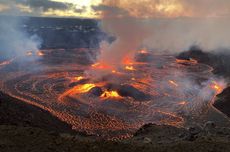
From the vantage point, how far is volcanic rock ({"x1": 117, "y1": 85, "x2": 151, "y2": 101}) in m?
57.8

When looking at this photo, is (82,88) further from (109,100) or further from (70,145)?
(70,145)

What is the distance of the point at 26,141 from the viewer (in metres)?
20.2

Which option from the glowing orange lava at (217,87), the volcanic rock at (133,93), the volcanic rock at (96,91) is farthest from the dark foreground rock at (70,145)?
the glowing orange lava at (217,87)

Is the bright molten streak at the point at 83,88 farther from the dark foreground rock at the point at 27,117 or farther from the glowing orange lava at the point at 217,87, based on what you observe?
the glowing orange lava at the point at 217,87

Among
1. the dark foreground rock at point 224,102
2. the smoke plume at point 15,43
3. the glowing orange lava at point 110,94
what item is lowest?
the smoke plume at point 15,43

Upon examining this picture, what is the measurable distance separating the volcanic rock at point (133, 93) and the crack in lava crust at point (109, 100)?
0.88 meters

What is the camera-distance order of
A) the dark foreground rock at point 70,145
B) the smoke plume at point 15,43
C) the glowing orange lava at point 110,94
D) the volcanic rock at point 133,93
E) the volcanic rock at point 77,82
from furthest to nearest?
the smoke plume at point 15,43, the volcanic rock at point 77,82, the volcanic rock at point 133,93, the glowing orange lava at point 110,94, the dark foreground rock at point 70,145

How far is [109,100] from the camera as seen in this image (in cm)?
5475

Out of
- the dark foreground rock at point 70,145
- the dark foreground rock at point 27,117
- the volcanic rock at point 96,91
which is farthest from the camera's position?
the volcanic rock at point 96,91

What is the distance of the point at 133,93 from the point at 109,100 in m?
6.17

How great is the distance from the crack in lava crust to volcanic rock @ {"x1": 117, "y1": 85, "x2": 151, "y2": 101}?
0.88 m

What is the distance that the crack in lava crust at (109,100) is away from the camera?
4550 centimetres

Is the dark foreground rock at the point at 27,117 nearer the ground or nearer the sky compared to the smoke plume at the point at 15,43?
nearer the sky

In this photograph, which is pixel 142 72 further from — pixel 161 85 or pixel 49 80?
pixel 49 80
